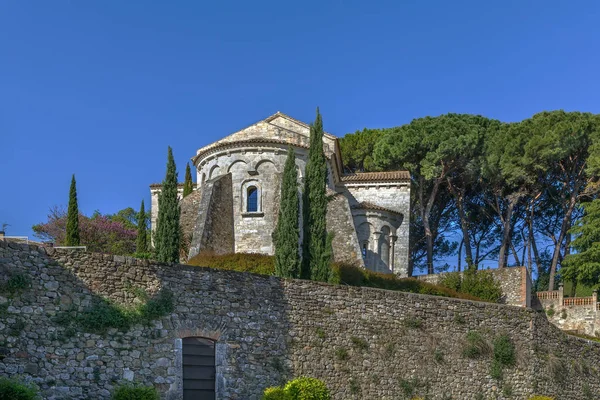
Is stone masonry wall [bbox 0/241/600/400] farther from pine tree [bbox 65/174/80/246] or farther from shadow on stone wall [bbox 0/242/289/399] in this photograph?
pine tree [bbox 65/174/80/246]

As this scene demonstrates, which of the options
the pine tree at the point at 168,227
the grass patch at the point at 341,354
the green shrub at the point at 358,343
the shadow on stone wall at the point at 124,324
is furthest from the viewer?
the pine tree at the point at 168,227

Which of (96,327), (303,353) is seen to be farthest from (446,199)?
(96,327)

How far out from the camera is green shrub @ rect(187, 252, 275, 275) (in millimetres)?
30719

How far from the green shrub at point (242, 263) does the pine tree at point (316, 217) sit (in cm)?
328

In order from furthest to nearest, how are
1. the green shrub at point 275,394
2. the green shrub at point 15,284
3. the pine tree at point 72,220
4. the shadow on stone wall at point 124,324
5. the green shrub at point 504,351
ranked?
1. the pine tree at point 72,220
2. the green shrub at point 504,351
3. the green shrub at point 275,394
4. the shadow on stone wall at point 124,324
5. the green shrub at point 15,284

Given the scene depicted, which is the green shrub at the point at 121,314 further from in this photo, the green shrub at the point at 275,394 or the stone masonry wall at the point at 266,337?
the green shrub at the point at 275,394

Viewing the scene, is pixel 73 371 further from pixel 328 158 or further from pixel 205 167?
pixel 328 158

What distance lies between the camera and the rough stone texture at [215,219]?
3566 cm

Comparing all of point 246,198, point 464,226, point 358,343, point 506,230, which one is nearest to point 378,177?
point 506,230

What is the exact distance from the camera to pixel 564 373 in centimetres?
2775

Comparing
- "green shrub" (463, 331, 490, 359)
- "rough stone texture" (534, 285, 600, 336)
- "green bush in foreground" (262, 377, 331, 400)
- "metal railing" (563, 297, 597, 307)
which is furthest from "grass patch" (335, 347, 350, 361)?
"metal railing" (563, 297, 597, 307)

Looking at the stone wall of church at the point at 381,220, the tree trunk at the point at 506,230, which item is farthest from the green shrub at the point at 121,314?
the tree trunk at the point at 506,230

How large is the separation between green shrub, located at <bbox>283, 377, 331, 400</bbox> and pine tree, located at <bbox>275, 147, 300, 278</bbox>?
6.43m

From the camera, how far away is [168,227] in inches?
1184
